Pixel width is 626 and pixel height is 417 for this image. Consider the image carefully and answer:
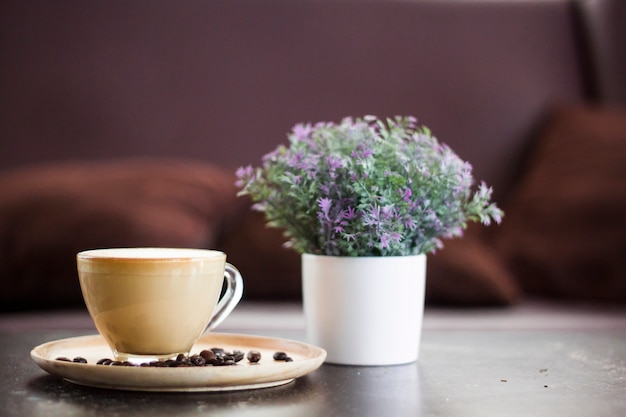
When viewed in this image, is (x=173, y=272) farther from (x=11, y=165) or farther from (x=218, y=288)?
(x=11, y=165)

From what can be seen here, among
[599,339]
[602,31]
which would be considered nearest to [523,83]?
[602,31]

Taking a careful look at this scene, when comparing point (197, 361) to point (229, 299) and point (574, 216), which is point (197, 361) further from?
point (574, 216)

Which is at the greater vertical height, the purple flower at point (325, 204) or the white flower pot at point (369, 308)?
the purple flower at point (325, 204)

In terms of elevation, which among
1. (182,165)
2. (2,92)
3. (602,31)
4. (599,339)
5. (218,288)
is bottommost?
(599,339)

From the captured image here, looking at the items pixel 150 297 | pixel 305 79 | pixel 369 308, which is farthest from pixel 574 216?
pixel 150 297

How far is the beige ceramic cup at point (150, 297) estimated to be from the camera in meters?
0.81

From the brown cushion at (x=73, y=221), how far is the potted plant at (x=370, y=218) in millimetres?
715

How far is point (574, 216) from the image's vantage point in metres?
1.86

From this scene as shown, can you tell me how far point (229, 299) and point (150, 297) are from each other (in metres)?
0.12

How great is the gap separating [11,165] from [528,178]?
126cm

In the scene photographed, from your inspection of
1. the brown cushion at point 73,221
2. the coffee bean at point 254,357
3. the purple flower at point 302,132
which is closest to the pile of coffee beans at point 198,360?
the coffee bean at point 254,357

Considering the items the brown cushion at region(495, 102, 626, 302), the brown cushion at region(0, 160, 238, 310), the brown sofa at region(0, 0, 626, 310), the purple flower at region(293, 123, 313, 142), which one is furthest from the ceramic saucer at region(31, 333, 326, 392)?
the brown sofa at region(0, 0, 626, 310)

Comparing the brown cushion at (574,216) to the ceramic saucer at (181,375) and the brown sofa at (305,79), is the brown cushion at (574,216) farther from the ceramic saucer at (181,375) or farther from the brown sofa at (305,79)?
the ceramic saucer at (181,375)

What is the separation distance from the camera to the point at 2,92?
2176mm
